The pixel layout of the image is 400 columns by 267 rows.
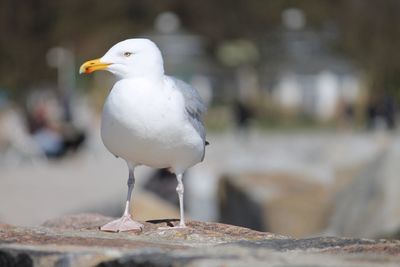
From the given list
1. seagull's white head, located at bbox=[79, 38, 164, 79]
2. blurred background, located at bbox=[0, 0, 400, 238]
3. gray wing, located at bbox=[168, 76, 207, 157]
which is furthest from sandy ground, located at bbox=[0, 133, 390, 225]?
seagull's white head, located at bbox=[79, 38, 164, 79]

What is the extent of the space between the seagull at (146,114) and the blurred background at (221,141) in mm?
4747

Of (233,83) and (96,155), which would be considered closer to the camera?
(96,155)

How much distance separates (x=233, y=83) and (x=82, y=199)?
5663cm

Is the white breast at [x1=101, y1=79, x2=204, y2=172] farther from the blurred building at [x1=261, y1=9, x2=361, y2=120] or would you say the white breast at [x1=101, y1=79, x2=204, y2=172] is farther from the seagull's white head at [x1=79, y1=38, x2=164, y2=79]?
the blurred building at [x1=261, y1=9, x2=361, y2=120]

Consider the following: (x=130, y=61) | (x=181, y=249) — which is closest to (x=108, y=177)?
(x=130, y=61)

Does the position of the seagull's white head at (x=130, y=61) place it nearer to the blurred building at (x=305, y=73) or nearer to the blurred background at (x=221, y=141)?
the blurred background at (x=221, y=141)

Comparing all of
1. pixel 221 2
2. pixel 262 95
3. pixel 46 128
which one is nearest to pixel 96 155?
pixel 46 128

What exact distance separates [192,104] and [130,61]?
41cm

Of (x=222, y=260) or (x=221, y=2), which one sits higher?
(x=221, y=2)

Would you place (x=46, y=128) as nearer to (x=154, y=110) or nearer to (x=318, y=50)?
(x=154, y=110)

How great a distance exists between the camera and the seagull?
6426 mm

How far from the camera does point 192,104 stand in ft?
22.2

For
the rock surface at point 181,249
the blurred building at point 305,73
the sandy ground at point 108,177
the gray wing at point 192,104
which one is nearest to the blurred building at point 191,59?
the blurred building at point 305,73

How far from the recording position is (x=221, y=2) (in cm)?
3600
